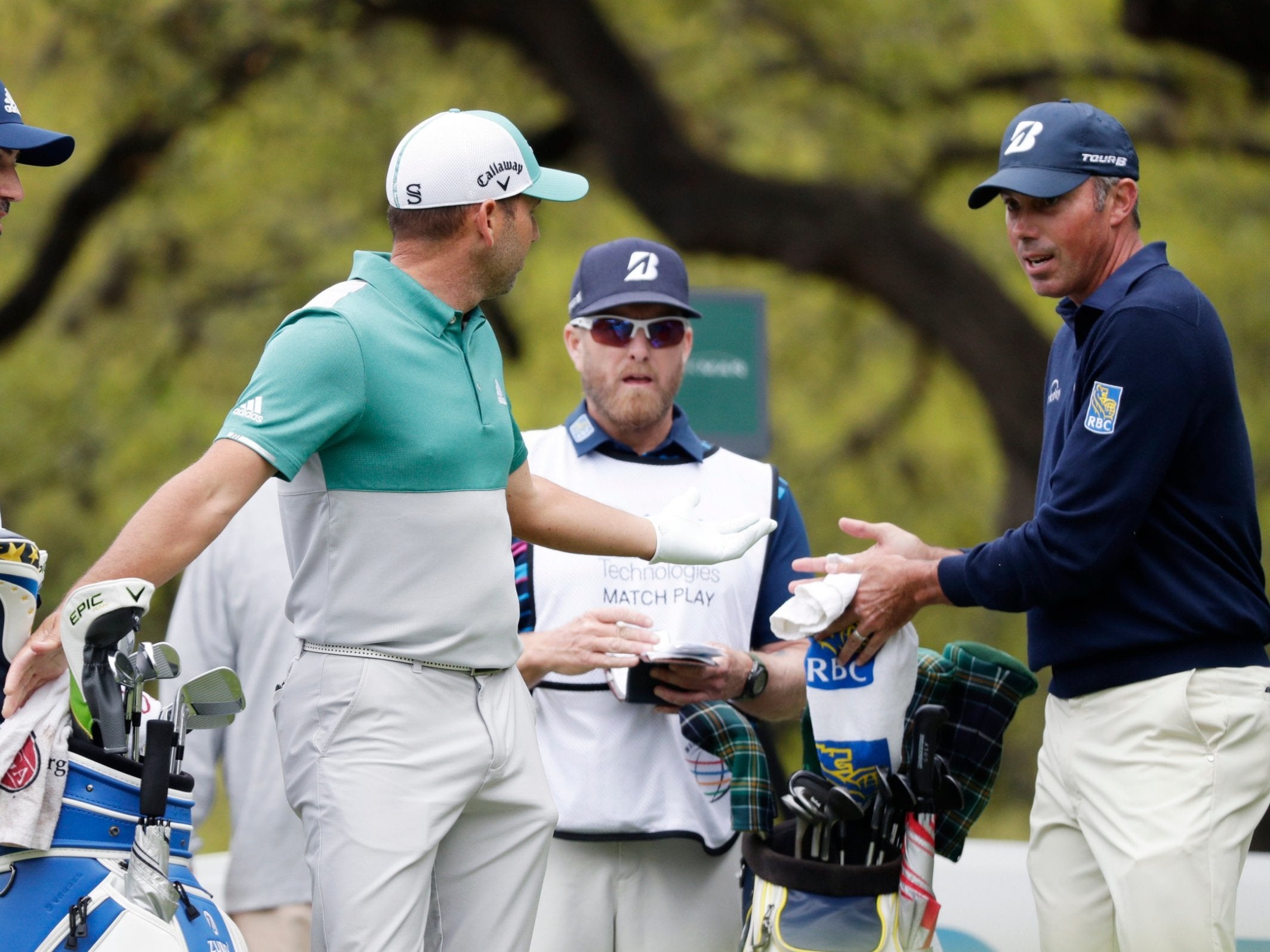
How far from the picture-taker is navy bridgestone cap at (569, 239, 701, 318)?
3.87 metres

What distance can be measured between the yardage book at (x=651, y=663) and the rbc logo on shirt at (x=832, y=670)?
0.23 m

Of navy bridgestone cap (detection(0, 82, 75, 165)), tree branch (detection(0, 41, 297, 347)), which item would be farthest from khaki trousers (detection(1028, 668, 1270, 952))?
tree branch (detection(0, 41, 297, 347))

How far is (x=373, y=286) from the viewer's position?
2770 mm

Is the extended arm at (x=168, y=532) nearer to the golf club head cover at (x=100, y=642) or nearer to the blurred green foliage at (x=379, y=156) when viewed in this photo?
the golf club head cover at (x=100, y=642)

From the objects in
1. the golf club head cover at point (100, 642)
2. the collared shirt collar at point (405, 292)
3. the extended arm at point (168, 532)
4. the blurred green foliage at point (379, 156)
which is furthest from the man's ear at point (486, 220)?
the blurred green foliage at point (379, 156)

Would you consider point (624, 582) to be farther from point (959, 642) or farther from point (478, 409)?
point (478, 409)

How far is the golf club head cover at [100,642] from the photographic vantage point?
2.32 m

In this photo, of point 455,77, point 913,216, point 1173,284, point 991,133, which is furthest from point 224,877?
point 991,133

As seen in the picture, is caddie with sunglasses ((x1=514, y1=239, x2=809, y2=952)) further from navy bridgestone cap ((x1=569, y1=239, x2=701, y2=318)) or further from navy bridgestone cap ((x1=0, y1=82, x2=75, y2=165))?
navy bridgestone cap ((x1=0, y1=82, x2=75, y2=165))

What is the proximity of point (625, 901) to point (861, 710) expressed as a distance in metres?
0.77

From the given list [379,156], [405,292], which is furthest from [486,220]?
[379,156]

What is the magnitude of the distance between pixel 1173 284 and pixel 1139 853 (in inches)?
42.0

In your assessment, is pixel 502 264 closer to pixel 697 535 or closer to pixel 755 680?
pixel 697 535

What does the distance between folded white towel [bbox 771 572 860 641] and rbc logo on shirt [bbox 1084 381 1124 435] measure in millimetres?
558
